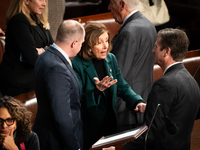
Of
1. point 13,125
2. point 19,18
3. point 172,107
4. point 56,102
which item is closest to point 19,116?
point 13,125

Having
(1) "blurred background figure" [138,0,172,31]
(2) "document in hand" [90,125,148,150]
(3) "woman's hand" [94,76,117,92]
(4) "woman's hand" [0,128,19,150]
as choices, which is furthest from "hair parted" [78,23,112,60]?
(1) "blurred background figure" [138,0,172,31]

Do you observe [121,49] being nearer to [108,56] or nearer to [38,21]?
[108,56]

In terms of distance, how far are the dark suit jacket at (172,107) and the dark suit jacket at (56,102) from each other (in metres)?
0.40

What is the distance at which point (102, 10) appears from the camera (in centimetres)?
485

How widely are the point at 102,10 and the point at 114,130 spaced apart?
279 centimetres

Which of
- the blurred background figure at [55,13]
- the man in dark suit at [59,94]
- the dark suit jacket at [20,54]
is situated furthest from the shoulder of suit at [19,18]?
the blurred background figure at [55,13]

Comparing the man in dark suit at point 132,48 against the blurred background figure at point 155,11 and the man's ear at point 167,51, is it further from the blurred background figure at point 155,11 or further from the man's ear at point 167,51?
the blurred background figure at point 155,11

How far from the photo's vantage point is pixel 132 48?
2.66 meters

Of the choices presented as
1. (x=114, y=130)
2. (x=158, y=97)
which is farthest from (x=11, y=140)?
(x=114, y=130)

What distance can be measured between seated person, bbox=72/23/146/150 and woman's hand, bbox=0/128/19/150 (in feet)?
2.54

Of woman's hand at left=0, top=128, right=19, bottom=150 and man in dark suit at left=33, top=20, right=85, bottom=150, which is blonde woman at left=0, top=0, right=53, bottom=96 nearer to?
man in dark suit at left=33, top=20, right=85, bottom=150

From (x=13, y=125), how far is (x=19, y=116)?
51mm

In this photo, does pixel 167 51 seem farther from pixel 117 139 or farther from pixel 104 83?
pixel 117 139

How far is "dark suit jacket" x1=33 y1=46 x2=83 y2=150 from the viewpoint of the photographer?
1.79 m
